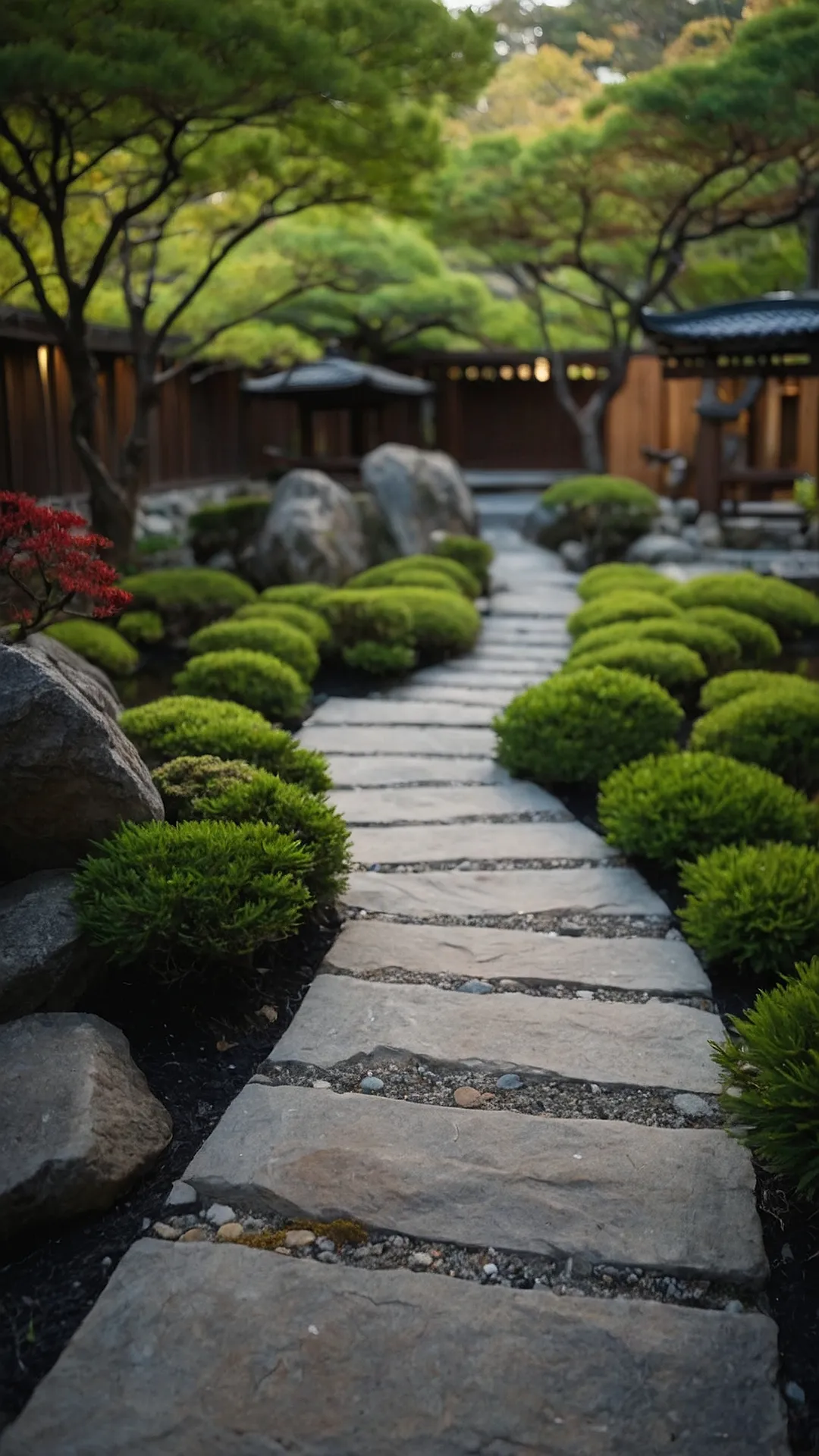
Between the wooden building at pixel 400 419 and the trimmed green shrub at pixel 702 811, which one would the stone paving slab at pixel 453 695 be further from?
the wooden building at pixel 400 419

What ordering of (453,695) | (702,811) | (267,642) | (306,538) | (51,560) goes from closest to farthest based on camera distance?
(51,560)
(702,811)
(267,642)
(453,695)
(306,538)

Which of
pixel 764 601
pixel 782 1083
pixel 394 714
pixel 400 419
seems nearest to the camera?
pixel 782 1083

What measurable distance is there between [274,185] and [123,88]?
4237mm

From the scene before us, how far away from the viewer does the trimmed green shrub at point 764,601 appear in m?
10.4

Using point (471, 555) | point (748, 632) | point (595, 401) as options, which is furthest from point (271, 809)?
point (595, 401)

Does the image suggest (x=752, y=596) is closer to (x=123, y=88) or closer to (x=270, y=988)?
(x=123, y=88)

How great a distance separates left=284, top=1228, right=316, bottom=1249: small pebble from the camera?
2.94 meters

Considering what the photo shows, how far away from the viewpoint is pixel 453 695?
30.9ft

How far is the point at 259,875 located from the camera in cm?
413

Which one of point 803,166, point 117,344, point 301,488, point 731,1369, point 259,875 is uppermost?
point 803,166

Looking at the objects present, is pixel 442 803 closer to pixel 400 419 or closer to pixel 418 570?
pixel 418 570

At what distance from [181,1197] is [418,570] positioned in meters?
9.98

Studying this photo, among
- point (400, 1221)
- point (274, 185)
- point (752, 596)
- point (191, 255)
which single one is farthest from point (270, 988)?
point (191, 255)

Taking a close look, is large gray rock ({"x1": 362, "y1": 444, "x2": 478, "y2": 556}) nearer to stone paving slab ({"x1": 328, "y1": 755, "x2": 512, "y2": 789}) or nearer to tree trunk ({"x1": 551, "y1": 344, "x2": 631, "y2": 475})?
tree trunk ({"x1": 551, "y1": 344, "x2": 631, "y2": 475})
